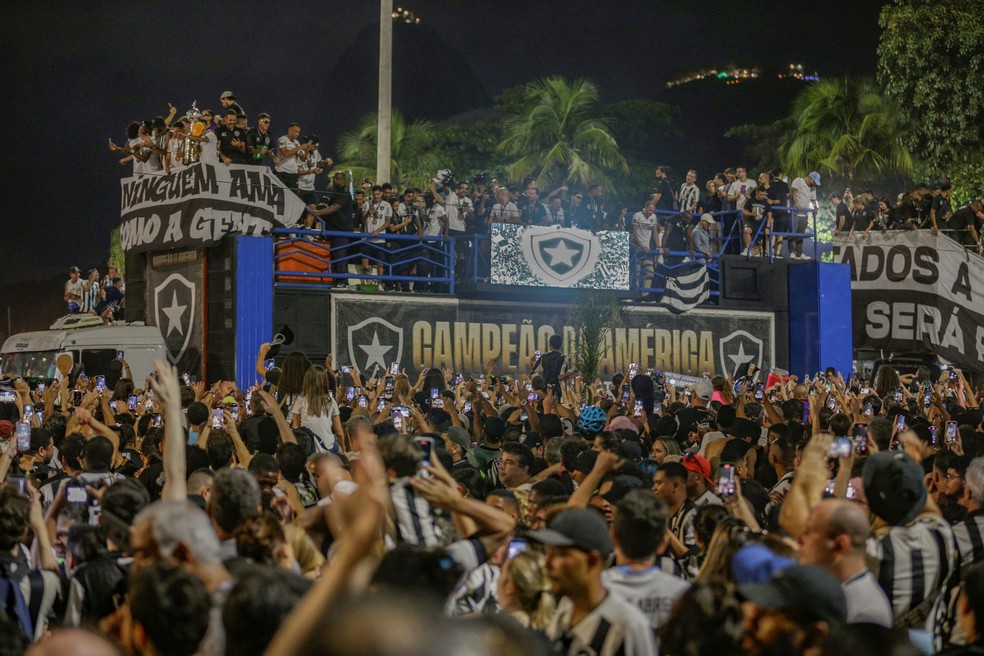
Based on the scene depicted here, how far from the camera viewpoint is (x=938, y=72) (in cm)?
3253

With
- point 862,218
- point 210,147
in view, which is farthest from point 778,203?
point 210,147

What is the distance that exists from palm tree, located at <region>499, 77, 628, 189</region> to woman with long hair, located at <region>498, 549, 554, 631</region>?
41.4 metres

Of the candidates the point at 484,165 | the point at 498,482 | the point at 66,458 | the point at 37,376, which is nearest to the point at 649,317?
the point at 37,376

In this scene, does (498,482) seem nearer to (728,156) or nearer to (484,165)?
(484,165)

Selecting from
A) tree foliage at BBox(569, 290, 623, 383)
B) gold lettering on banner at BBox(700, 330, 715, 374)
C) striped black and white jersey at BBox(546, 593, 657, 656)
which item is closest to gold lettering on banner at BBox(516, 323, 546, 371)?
tree foliage at BBox(569, 290, 623, 383)

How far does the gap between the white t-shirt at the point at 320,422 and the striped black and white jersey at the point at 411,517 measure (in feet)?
13.6

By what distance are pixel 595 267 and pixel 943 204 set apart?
327 inches

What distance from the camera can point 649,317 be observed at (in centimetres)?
2253

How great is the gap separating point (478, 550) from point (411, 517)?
12.6 inches

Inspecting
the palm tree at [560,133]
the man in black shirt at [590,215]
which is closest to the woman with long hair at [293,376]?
the man in black shirt at [590,215]

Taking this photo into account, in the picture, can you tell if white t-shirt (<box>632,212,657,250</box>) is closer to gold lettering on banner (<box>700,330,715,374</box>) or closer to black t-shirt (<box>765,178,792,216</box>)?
gold lettering on banner (<box>700,330,715,374</box>)

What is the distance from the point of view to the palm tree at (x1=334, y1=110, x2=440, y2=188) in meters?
50.4

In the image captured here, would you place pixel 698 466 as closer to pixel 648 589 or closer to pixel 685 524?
pixel 685 524

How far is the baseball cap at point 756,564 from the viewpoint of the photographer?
408 cm
